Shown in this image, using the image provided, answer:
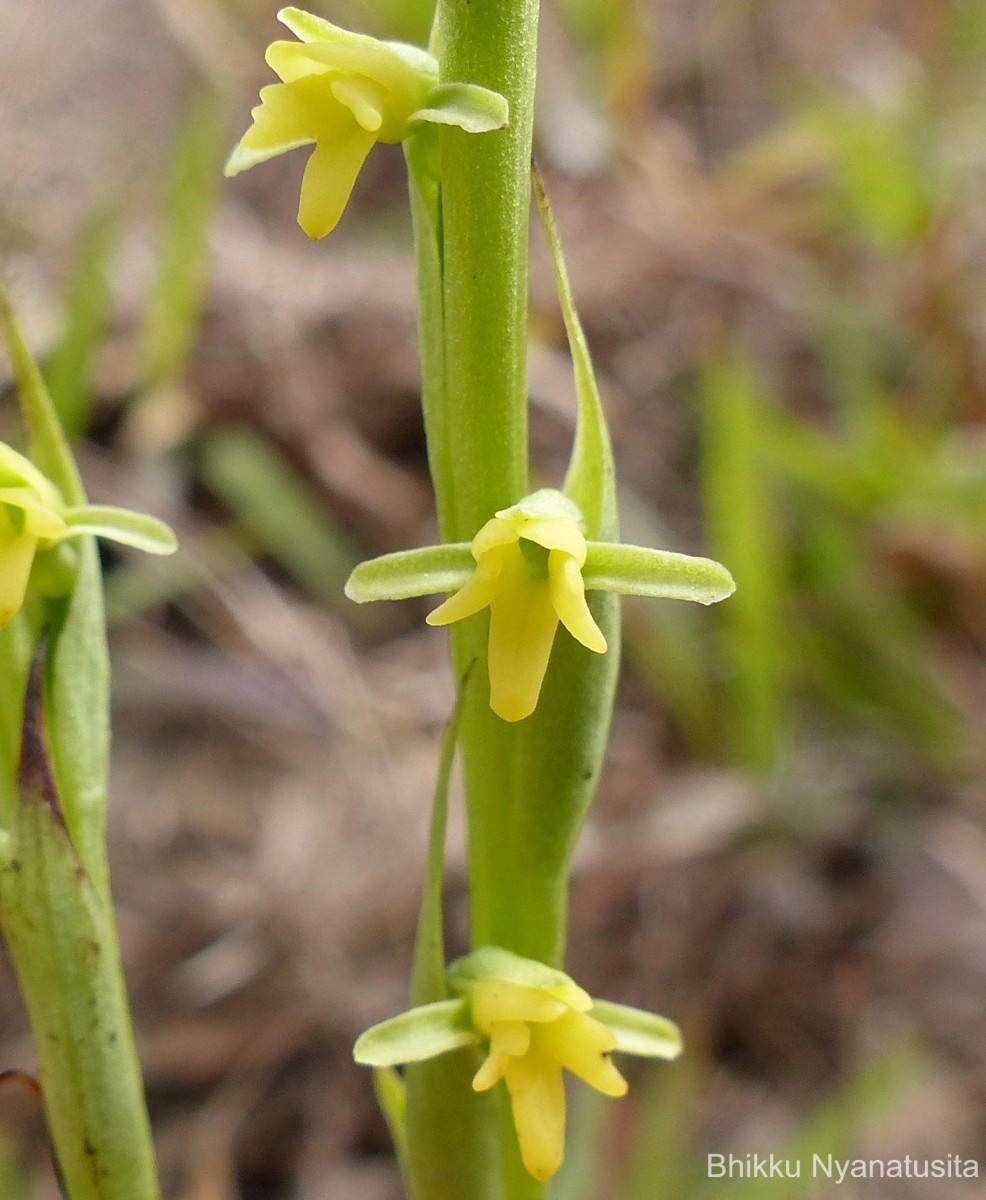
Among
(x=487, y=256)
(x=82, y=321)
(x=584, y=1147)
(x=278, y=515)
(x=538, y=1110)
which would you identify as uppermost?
(x=82, y=321)

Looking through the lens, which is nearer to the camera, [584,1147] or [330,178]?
[330,178]

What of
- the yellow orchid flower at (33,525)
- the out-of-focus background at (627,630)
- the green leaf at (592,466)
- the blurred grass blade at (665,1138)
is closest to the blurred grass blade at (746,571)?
the out-of-focus background at (627,630)

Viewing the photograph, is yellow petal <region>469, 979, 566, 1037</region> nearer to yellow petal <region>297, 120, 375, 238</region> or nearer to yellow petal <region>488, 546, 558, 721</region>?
yellow petal <region>488, 546, 558, 721</region>

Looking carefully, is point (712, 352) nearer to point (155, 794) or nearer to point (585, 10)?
point (585, 10)

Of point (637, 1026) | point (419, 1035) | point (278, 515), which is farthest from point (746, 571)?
point (419, 1035)

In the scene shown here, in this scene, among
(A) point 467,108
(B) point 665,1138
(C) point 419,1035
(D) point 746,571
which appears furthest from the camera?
(D) point 746,571

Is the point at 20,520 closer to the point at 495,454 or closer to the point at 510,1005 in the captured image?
the point at 495,454

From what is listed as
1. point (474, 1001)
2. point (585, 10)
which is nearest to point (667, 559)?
point (474, 1001)
